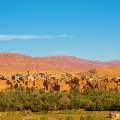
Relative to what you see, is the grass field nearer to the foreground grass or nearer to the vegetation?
the foreground grass

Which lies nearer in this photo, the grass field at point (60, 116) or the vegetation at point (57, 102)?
the grass field at point (60, 116)

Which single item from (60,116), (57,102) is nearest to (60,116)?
(60,116)

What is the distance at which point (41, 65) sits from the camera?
600 ft

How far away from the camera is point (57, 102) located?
7325 centimetres

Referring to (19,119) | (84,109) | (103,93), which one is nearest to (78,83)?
(103,93)

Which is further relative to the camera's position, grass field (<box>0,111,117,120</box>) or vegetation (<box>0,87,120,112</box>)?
vegetation (<box>0,87,120,112</box>)

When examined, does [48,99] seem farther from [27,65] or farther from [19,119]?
[27,65]

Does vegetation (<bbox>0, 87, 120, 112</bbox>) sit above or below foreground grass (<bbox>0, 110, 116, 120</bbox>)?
above

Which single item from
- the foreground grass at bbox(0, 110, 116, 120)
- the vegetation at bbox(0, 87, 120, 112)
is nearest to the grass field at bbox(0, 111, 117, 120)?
the foreground grass at bbox(0, 110, 116, 120)

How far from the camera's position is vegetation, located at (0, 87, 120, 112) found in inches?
2800

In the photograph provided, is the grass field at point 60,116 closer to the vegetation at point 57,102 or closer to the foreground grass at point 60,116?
the foreground grass at point 60,116

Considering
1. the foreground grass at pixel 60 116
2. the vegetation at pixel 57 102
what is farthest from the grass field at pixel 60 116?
the vegetation at pixel 57 102

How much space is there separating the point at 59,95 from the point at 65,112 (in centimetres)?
723

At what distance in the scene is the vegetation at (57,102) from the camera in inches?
2800
